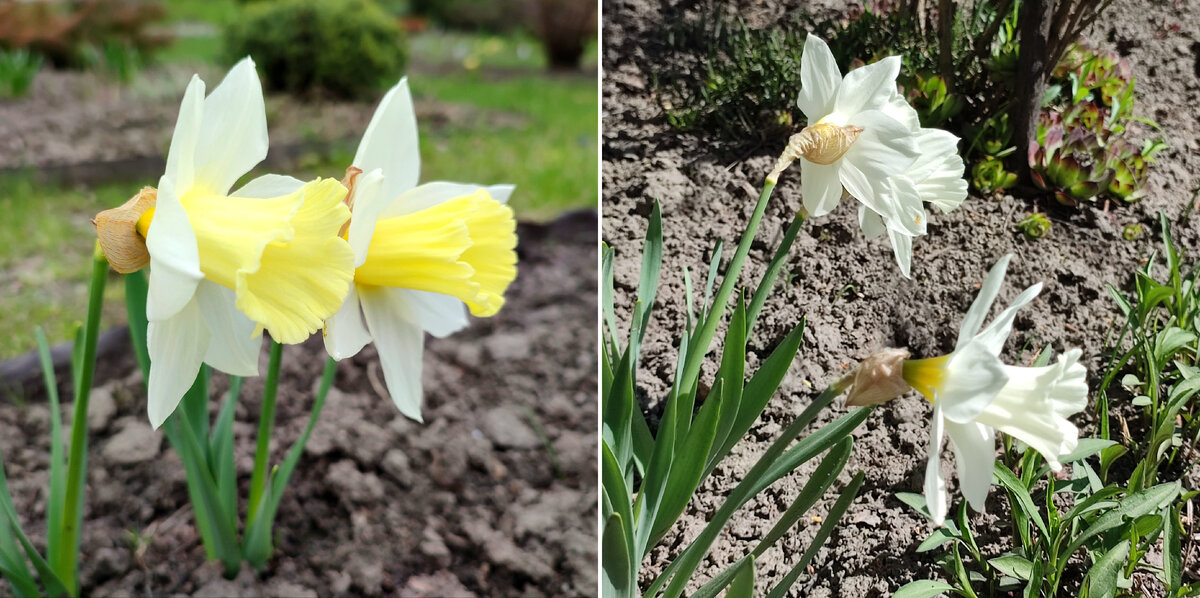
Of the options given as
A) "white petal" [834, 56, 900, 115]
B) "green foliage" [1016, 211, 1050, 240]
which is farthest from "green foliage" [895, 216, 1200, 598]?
"white petal" [834, 56, 900, 115]

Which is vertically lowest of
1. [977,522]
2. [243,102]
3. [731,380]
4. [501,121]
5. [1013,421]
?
[501,121]

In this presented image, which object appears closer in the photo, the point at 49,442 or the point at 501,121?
the point at 49,442

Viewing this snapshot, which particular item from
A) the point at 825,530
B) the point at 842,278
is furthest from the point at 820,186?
the point at 825,530

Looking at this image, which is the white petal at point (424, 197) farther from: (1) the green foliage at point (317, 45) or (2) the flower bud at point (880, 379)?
(1) the green foliage at point (317, 45)

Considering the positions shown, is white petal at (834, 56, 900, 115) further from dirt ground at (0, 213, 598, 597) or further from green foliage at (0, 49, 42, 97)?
green foliage at (0, 49, 42, 97)

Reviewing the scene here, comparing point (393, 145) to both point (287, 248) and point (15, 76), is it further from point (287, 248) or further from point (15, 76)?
point (15, 76)

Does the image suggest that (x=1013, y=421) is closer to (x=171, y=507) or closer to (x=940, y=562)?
(x=940, y=562)

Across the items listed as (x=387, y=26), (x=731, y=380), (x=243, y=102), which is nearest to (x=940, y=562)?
(x=731, y=380)

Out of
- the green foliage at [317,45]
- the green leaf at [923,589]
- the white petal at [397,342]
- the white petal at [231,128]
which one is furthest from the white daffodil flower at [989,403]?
the green foliage at [317,45]
